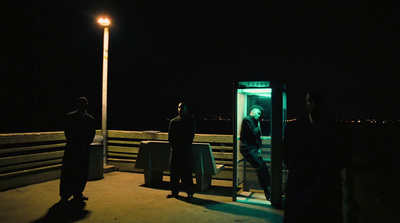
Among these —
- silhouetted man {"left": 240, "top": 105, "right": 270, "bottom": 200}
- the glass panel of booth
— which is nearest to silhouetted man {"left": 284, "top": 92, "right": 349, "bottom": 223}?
silhouetted man {"left": 240, "top": 105, "right": 270, "bottom": 200}

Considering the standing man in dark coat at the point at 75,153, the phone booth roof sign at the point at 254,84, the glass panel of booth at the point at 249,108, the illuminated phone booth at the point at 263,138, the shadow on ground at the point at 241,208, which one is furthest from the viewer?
the glass panel of booth at the point at 249,108

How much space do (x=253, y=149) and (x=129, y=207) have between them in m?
2.88

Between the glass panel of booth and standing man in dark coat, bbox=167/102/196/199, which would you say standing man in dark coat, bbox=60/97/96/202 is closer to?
standing man in dark coat, bbox=167/102/196/199

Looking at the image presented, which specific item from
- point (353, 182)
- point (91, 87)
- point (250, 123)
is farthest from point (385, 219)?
point (91, 87)

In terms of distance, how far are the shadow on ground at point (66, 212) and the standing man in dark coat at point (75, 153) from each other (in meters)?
0.15

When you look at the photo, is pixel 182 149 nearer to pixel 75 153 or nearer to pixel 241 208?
pixel 241 208

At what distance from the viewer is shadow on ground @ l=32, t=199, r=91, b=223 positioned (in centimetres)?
544

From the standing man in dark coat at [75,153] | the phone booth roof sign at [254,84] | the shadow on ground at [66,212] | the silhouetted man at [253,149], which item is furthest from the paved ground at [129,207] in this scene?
the phone booth roof sign at [254,84]

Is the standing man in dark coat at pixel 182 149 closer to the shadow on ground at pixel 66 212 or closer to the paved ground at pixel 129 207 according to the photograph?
the paved ground at pixel 129 207

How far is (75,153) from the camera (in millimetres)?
6477

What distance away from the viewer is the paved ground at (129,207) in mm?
5578

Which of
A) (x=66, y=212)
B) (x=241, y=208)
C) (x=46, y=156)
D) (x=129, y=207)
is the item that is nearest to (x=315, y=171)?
(x=241, y=208)

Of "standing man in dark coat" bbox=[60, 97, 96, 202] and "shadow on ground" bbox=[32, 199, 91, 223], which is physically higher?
"standing man in dark coat" bbox=[60, 97, 96, 202]

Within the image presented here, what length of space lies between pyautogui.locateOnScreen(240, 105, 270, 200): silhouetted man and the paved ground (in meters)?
0.46
